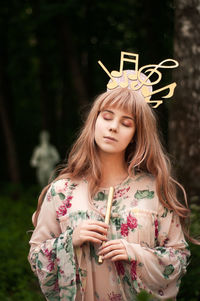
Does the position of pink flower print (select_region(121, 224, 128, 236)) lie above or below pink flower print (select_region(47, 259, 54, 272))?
above

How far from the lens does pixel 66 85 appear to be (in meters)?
15.0

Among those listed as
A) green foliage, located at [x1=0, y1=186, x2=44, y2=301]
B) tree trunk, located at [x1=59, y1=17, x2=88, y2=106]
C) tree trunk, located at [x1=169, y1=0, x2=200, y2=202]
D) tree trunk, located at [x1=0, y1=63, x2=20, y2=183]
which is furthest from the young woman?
tree trunk, located at [x1=0, y1=63, x2=20, y2=183]

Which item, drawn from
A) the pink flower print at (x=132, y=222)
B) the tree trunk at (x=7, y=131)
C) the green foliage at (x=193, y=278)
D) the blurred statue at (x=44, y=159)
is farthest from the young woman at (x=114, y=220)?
the tree trunk at (x=7, y=131)

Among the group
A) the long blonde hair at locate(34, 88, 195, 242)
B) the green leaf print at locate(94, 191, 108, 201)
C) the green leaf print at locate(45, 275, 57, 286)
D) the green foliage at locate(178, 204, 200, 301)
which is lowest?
the green foliage at locate(178, 204, 200, 301)

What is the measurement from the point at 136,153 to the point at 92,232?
0.57 meters

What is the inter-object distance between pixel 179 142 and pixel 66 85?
1123 centimetres

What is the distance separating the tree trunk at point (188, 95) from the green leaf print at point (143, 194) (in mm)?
1625

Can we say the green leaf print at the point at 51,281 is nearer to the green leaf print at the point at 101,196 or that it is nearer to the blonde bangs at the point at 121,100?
the green leaf print at the point at 101,196

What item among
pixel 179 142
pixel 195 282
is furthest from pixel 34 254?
pixel 179 142

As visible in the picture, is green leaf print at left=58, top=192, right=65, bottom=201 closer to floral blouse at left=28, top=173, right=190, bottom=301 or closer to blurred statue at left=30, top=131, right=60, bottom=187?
floral blouse at left=28, top=173, right=190, bottom=301

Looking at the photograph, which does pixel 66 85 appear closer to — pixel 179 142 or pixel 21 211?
pixel 21 211

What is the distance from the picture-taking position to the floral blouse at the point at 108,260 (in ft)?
7.41

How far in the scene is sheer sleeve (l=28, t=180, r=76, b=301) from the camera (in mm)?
2264

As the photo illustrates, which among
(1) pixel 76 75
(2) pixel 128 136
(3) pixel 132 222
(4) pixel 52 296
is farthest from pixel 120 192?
(1) pixel 76 75
